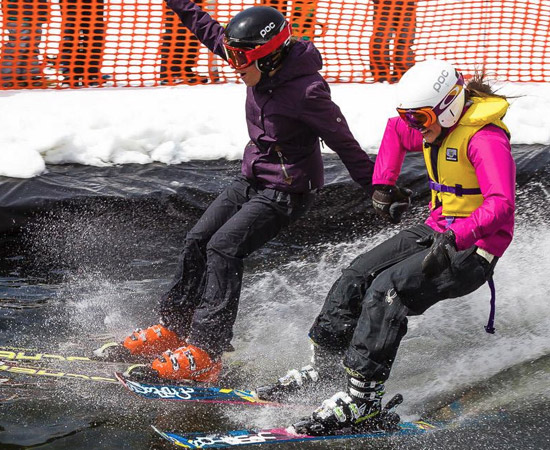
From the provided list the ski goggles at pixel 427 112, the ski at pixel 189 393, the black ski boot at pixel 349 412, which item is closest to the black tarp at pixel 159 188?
the ski at pixel 189 393

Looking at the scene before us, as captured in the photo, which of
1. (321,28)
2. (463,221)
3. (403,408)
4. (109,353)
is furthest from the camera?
(321,28)

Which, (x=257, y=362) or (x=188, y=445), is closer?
(x=188, y=445)

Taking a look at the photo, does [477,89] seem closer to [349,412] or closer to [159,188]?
[349,412]

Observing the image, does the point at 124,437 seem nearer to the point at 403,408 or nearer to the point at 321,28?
the point at 403,408

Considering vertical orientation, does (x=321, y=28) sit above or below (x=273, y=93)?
below

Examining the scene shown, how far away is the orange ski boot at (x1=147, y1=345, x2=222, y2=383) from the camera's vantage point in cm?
505

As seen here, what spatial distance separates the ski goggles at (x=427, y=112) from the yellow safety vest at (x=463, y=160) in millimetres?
129

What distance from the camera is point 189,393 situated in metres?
4.91

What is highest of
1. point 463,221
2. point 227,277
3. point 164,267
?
point 463,221

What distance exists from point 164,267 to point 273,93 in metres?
2.34

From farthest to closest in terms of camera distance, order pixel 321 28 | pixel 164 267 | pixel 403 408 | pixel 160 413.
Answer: pixel 321 28, pixel 164 267, pixel 403 408, pixel 160 413

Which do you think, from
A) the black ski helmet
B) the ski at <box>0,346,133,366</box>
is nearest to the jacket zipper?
the black ski helmet

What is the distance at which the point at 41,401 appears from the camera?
4766 mm

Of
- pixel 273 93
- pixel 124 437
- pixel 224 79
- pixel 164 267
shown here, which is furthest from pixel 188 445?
pixel 224 79
